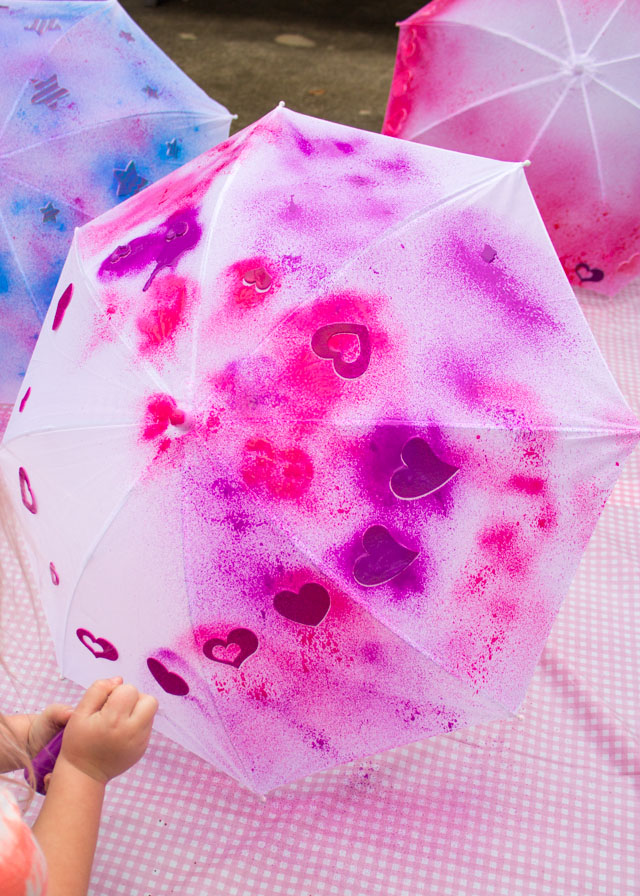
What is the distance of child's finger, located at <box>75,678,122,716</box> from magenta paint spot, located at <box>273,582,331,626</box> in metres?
0.24

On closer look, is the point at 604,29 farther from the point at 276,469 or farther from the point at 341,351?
the point at 276,469

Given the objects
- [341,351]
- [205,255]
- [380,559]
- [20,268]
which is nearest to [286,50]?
[20,268]

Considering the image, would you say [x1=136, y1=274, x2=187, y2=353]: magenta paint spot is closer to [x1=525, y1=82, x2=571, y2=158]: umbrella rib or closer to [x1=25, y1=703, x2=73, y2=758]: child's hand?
[x1=25, y1=703, x2=73, y2=758]: child's hand

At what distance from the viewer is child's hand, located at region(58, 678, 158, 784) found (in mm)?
1063

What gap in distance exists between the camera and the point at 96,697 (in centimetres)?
109

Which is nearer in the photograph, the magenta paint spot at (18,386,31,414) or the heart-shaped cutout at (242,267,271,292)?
the heart-shaped cutout at (242,267,271,292)

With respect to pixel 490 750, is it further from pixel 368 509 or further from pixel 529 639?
pixel 368 509

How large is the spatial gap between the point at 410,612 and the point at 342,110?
2.64 meters

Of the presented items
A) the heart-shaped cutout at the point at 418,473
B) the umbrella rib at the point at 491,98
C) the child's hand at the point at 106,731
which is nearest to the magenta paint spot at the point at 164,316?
the heart-shaped cutout at the point at 418,473

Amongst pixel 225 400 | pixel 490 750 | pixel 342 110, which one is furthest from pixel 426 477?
pixel 342 110

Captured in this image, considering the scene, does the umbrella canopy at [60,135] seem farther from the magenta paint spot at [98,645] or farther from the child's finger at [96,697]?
the child's finger at [96,697]

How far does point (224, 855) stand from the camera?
53.2 inches

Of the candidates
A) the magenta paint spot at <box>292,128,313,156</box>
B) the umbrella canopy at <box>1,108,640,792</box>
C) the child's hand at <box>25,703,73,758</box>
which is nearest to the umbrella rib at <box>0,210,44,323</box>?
the umbrella canopy at <box>1,108,640,792</box>

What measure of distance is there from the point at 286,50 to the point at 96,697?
10.5 feet
